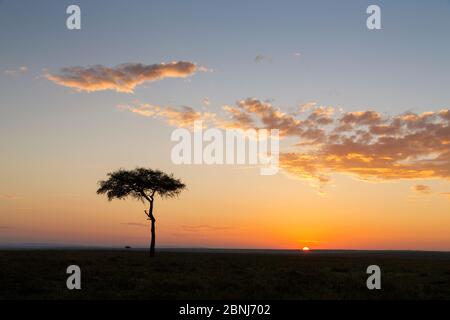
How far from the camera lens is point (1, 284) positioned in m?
28.2

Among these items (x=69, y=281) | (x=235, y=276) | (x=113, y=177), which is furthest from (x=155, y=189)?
(x=69, y=281)

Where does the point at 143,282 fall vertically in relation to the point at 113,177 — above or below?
below

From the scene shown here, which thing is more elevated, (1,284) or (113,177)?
(113,177)

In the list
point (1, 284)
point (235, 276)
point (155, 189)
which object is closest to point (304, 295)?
point (235, 276)

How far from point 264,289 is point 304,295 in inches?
102

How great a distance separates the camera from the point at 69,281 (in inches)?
1093

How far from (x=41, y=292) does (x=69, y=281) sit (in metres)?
2.17
